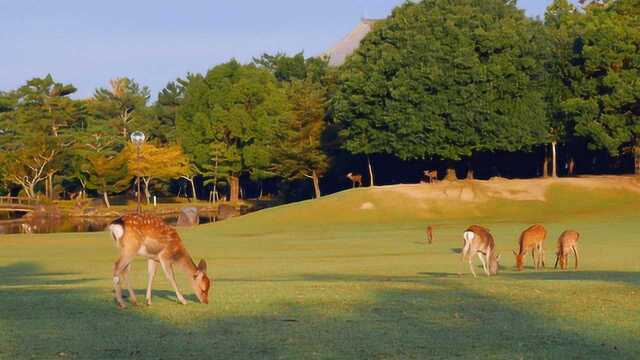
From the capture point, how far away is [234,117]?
102000 mm

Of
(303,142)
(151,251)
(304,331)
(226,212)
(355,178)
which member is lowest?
(226,212)

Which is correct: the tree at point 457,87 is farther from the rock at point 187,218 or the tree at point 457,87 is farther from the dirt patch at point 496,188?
the rock at point 187,218

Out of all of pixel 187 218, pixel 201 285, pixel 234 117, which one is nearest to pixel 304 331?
pixel 201 285

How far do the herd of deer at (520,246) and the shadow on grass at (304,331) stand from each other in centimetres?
738

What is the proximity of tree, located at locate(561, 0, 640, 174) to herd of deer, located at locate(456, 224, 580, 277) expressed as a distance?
135 feet

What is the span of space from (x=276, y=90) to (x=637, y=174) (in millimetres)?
44807

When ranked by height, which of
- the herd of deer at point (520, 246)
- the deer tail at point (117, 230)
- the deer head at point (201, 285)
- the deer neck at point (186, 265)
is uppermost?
the deer tail at point (117, 230)

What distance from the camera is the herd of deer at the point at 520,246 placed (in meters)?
23.3

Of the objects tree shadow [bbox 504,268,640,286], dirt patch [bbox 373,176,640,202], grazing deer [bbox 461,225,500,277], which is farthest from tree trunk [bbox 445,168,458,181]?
grazing deer [bbox 461,225,500,277]

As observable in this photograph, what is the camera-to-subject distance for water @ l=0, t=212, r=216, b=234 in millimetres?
71744

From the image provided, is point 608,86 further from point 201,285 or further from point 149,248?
point 149,248

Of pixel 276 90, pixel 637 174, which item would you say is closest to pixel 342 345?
pixel 637 174

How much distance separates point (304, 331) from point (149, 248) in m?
3.33

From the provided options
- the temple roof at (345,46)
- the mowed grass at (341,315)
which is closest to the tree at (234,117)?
the temple roof at (345,46)
